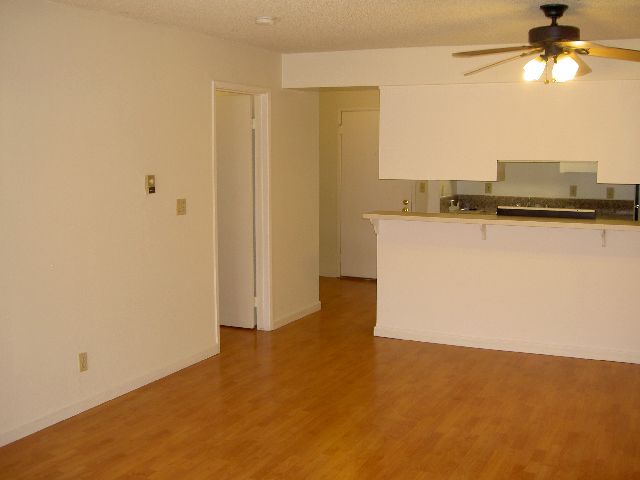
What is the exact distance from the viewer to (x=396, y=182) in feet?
27.1

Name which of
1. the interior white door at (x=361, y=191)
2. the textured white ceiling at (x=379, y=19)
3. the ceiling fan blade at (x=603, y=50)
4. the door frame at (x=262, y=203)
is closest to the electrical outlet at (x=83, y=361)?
the textured white ceiling at (x=379, y=19)

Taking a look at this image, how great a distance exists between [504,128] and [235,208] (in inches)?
90.2

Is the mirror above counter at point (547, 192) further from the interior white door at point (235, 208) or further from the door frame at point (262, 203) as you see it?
the interior white door at point (235, 208)

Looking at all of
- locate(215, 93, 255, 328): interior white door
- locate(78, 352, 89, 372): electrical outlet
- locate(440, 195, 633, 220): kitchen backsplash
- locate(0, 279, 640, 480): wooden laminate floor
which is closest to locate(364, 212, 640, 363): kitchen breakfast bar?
locate(0, 279, 640, 480): wooden laminate floor

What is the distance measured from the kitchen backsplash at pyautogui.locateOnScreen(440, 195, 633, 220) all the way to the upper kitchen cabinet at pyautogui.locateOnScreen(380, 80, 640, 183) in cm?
140

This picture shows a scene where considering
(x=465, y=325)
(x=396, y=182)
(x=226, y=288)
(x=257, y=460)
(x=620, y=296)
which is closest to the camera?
(x=257, y=460)

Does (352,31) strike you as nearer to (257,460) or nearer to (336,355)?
(336,355)

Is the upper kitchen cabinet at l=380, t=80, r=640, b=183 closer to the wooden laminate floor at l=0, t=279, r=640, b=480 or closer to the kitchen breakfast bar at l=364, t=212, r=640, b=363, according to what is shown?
the kitchen breakfast bar at l=364, t=212, r=640, b=363

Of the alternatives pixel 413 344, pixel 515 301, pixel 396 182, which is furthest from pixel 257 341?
pixel 396 182

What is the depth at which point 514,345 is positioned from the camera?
5582mm

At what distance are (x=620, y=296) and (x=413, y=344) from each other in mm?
1582

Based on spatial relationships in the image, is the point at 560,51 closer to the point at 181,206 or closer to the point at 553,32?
the point at 553,32

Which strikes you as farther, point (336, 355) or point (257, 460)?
point (336, 355)

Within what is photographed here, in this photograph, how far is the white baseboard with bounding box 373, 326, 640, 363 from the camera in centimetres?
530
